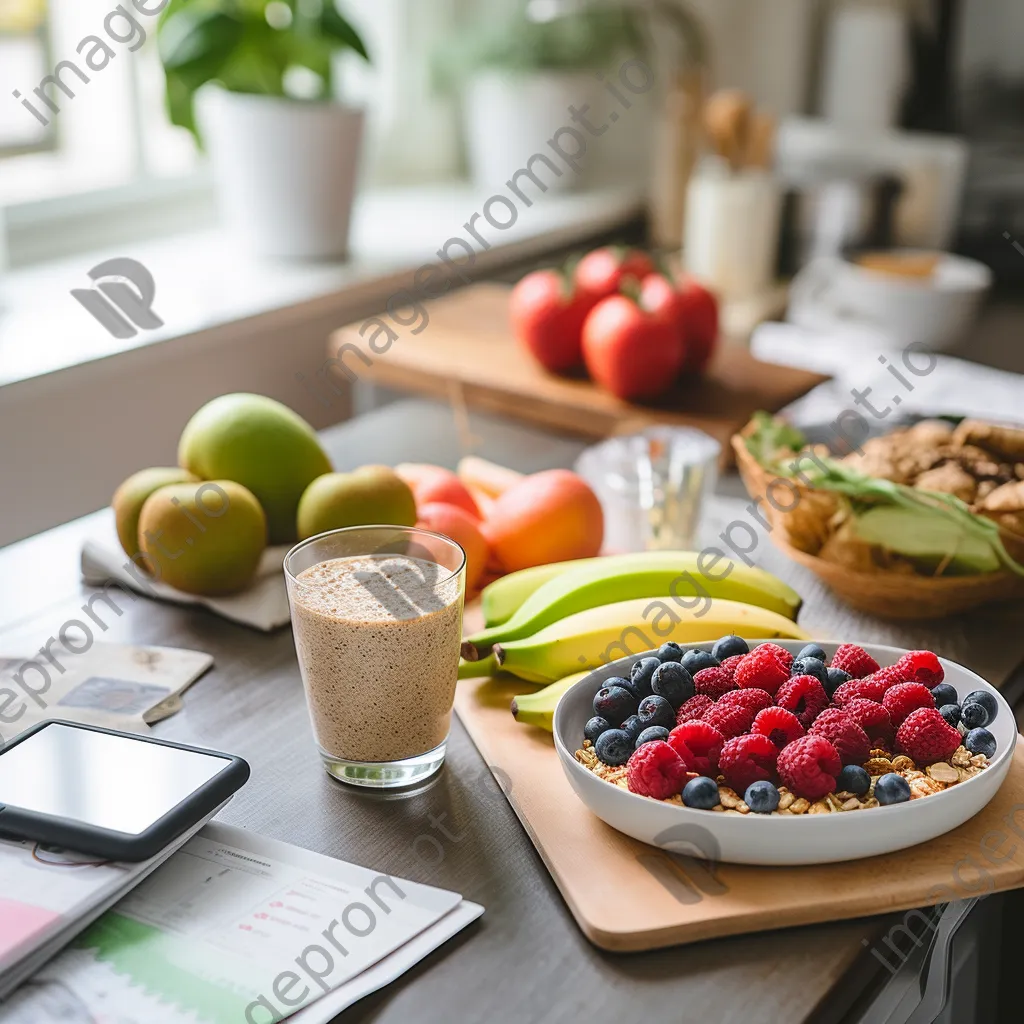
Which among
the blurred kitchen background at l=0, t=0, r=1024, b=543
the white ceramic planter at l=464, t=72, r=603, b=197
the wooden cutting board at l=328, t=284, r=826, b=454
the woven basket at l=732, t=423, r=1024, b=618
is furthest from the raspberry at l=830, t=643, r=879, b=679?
the white ceramic planter at l=464, t=72, r=603, b=197

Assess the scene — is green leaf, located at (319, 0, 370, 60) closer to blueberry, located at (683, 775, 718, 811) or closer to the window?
the window

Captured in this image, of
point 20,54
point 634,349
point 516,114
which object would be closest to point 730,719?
point 634,349

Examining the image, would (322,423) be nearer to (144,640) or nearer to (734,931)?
(144,640)

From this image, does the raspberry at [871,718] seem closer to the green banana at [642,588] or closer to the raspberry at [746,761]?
the raspberry at [746,761]

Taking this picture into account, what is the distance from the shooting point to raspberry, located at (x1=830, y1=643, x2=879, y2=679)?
77 centimetres

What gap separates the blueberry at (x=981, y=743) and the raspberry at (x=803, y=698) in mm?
85

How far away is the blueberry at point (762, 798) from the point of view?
65 centimetres

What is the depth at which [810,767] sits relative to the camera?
652 millimetres

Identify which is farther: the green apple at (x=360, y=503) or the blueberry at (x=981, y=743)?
the green apple at (x=360, y=503)

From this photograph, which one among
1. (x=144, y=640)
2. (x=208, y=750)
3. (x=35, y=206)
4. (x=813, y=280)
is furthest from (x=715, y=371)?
(x=35, y=206)

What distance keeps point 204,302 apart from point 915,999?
1397mm

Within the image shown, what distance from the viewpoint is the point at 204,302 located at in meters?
1.78

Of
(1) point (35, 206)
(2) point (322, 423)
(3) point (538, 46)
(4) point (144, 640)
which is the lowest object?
(2) point (322, 423)

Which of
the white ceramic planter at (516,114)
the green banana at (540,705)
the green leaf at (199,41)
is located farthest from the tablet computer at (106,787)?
the white ceramic planter at (516,114)
